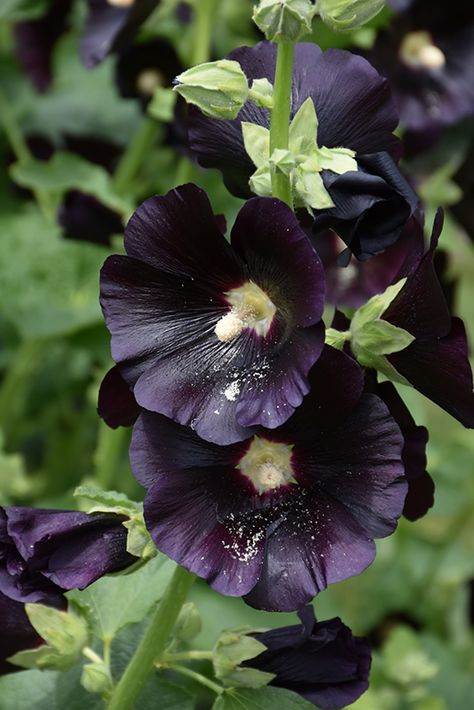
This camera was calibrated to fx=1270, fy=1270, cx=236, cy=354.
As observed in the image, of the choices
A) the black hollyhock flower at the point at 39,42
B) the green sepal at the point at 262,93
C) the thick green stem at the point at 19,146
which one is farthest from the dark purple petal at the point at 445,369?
the black hollyhock flower at the point at 39,42

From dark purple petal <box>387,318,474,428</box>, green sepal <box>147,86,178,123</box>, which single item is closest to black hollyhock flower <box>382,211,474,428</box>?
dark purple petal <box>387,318,474,428</box>

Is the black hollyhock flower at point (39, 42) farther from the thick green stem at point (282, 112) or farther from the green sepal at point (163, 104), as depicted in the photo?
the thick green stem at point (282, 112)

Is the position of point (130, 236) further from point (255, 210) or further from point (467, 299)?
point (467, 299)

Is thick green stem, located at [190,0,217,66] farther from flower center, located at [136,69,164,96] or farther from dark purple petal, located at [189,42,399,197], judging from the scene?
dark purple petal, located at [189,42,399,197]

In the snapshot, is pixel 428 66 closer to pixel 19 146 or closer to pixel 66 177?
pixel 66 177

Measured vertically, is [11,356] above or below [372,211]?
below

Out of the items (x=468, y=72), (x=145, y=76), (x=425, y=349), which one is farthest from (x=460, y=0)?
(x=425, y=349)
